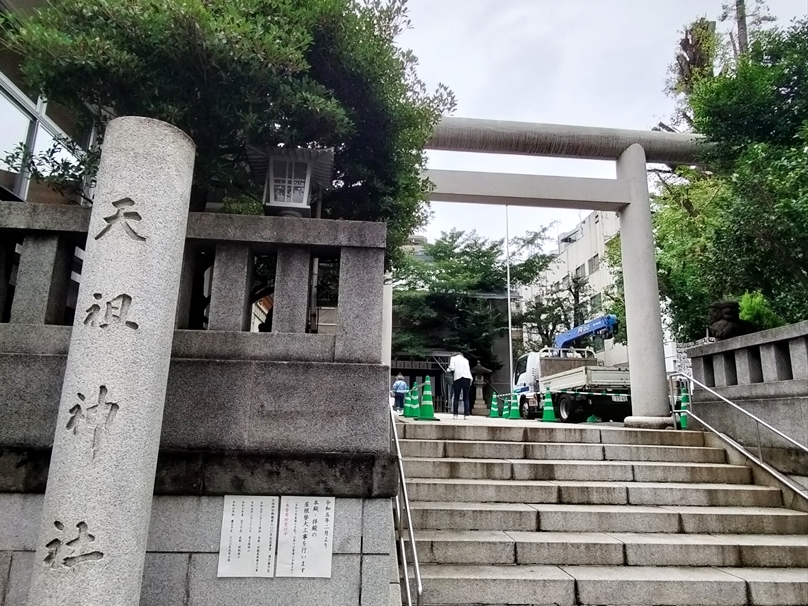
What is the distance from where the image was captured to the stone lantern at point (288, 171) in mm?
4281

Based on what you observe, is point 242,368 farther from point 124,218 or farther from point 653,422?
point 653,422

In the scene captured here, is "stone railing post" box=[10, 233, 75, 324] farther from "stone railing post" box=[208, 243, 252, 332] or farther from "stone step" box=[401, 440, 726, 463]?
"stone step" box=[401, 440, 726, 463]

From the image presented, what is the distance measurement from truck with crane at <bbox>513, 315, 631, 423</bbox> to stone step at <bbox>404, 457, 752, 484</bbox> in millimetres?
7468

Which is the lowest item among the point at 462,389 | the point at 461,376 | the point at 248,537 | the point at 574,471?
the point at 248,537

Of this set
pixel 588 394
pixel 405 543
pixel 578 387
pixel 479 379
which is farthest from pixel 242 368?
pixel 479 379

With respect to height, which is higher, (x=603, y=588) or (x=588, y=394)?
(x=588, y=394)

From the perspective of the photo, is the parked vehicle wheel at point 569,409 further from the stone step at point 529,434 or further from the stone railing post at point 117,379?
the stone railing post at point 117,379

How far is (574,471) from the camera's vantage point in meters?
6.31

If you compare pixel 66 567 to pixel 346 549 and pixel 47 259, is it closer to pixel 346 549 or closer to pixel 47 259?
pixel 346 549

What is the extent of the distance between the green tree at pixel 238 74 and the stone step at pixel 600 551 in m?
3.14

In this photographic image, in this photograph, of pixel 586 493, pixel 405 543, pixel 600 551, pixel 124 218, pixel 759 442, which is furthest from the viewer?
pixel 759 442

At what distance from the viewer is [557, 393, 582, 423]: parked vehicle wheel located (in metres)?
14.3

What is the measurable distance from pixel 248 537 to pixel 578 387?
490 inches

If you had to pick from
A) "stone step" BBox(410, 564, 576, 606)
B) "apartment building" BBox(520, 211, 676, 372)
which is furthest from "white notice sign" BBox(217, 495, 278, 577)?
"apartment building" BBox(520, 211, 676, 372)
